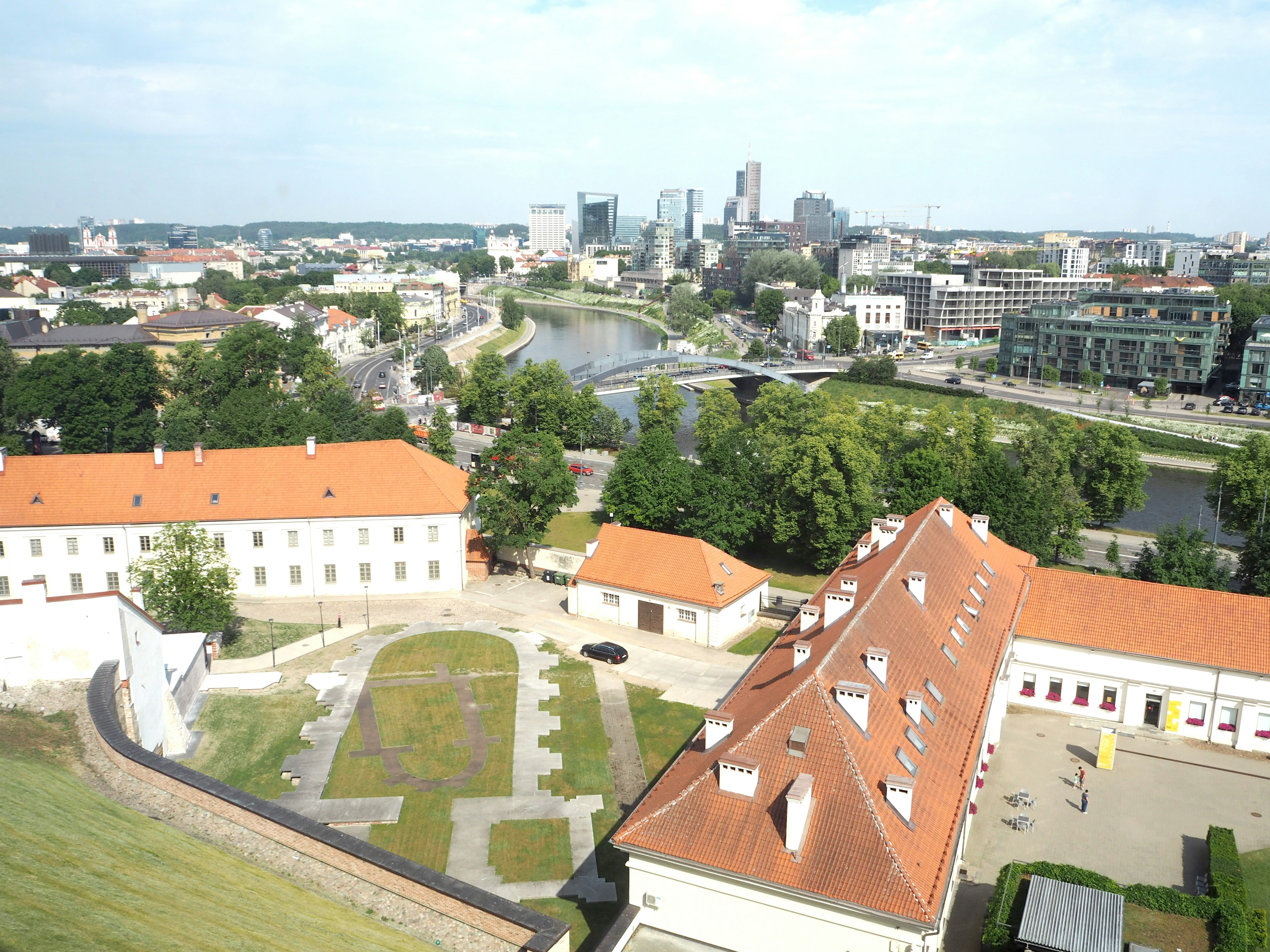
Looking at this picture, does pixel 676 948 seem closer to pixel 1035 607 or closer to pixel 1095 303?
pixel 1035 607

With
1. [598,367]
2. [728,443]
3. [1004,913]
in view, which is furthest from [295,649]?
[598,367]

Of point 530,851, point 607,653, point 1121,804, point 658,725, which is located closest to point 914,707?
point 1121,804

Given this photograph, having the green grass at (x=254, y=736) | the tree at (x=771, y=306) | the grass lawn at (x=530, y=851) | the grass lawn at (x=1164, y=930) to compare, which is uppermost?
the tree at (x=771, y=306)

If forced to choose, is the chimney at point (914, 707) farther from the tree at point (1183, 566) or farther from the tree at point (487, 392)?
the tree at point (487, 392)

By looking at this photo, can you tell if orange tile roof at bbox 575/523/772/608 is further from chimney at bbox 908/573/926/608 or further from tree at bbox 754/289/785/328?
tree at bbox 754/289/785/328

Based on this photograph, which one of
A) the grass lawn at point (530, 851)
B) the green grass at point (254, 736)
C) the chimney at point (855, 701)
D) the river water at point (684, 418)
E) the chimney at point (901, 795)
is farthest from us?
the river water at point (684, 418)

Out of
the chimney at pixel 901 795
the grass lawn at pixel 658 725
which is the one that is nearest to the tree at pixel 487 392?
the grass lawn at pixel 658 725
